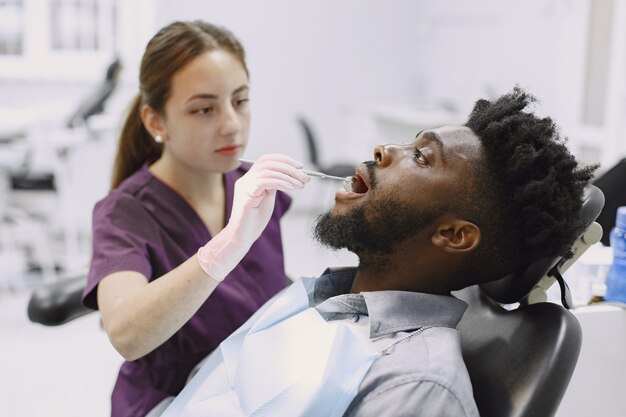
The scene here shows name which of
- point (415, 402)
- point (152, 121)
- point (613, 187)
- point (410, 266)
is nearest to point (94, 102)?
point (152, 121)

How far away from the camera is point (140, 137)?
1.49 metres

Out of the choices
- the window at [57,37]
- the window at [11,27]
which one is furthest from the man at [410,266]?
the window at [11,27]

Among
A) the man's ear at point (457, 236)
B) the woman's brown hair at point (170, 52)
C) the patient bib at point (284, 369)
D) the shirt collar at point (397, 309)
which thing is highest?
the woman's brown hair at point (170, 52)

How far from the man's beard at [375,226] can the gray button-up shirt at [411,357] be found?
0.25ft

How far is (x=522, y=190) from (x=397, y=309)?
250 millimetres

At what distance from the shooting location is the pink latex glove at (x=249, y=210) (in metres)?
1.08

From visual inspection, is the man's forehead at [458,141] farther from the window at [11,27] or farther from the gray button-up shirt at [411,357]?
the window at [11,27]

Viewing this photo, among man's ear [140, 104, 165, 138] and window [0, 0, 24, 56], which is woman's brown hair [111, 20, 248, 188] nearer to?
man's ear [140, 104, 165, 138]

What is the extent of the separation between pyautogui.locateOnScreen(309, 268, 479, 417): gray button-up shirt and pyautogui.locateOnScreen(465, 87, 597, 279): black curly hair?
0.11 m

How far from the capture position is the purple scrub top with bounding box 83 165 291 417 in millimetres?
1239

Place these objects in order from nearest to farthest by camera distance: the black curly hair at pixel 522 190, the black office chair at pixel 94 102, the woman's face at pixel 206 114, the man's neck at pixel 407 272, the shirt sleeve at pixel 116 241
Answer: the black curly hair at pixel 522 190
the man's neck at pixel 407 272
the shirt sleeve at pixel 116 241
the woman's face at pixel 206 114
the black office chair at pixel 94 102

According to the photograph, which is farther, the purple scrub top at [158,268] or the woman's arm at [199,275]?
the purple scrub top at [158,268]

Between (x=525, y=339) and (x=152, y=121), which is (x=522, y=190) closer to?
(x=525, y=339)

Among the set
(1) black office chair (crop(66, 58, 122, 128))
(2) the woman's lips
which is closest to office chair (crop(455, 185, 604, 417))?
(2) the woman's lips
